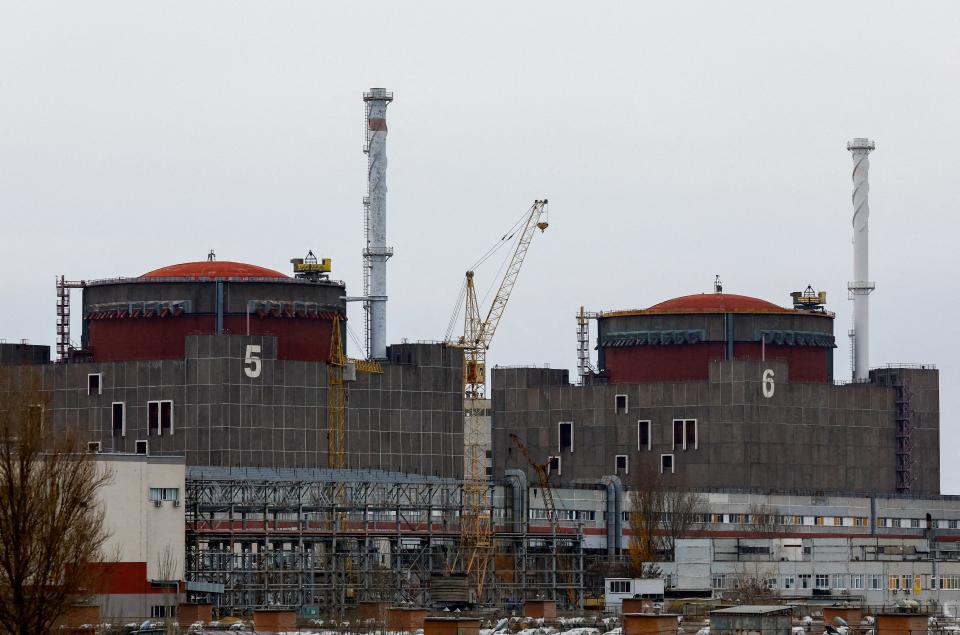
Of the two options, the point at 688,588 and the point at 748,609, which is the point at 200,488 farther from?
the point at 748,609

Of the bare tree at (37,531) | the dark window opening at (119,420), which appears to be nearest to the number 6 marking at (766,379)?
the dark window opening at (119,420)

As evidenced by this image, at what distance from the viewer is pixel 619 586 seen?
459ft

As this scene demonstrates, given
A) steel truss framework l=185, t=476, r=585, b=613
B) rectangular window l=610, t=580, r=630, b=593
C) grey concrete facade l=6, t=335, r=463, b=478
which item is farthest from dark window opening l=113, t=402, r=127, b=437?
rectangular window l=610, t=580, r=630, b=593

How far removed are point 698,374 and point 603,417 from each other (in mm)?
8521

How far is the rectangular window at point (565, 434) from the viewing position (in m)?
195

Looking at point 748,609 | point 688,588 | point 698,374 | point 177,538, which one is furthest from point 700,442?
point 748,609

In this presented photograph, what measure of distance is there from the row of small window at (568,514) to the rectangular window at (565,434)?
70.8ft

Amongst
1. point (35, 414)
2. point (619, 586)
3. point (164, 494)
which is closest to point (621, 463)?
point (619, 586)

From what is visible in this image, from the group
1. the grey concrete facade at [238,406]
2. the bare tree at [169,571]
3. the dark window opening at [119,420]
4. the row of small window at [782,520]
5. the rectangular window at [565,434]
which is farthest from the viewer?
the rectangular window at [565,434]

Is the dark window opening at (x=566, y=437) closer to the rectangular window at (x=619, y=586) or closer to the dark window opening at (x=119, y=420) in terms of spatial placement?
the dark window opening at (x=119, y=420)

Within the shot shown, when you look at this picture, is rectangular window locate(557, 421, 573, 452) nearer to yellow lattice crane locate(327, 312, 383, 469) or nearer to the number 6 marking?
the number 6 marking

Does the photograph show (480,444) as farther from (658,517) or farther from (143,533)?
(143,533)

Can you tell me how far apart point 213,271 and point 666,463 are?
41945 mm

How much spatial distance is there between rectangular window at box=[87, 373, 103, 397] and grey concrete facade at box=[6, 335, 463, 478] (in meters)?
0.21
